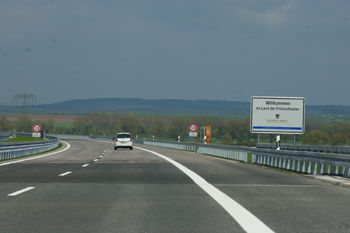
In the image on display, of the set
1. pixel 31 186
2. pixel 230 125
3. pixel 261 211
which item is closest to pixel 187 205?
pixel 261 211

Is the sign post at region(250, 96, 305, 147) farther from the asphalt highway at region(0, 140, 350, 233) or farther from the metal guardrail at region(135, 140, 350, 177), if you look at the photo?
the asphalt highway at region(0, 140, 350, 233)

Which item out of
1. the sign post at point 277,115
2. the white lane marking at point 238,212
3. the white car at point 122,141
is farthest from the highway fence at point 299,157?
the white car at point 122,141

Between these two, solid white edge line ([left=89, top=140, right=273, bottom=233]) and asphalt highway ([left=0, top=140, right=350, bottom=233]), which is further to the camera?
asphalt highway ([left=0, top=140, right=350, bottom=233])

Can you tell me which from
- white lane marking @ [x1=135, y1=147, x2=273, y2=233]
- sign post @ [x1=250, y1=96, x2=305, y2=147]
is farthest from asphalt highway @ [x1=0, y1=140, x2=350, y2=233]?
sign post @ [x1=250, y1=96, x2=305, y2=147]

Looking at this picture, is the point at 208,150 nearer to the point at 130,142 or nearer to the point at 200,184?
the point at 130,142

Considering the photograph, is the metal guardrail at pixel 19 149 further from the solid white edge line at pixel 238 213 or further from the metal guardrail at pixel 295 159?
the solid white edge line at pixel 238 213

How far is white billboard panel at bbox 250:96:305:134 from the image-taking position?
2769 centimetres

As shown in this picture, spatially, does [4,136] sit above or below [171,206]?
below

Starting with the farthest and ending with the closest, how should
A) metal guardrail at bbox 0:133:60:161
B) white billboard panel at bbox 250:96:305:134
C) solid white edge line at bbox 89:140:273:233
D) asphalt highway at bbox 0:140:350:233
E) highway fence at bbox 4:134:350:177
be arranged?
1. white billboard panel at bbox 250:96:305:134
2. metal guardrail at bbox 0:133:60:161
3. highway fence at bbox 4:134:350:177
4. asphalt highway at bbox 0:140:350:233
5. solid white edge line at bbox 89:140:273:233

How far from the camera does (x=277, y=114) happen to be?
27844 mm

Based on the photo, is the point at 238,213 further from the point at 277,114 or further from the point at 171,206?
the point at 277,114

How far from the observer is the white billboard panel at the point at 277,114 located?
90.8 ft

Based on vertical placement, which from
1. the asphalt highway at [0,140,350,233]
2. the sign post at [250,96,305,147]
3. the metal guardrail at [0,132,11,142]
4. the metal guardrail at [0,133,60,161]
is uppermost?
the sign post at [250,96,305,147]

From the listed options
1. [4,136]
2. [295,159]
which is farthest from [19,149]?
[4,136]
